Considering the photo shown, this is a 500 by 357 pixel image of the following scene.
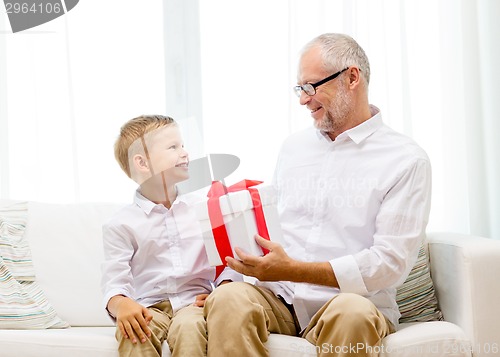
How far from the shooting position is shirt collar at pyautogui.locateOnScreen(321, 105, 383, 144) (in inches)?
76.0

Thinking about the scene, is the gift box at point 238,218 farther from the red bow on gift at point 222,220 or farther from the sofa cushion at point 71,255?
the sofa cushion at point 71,255

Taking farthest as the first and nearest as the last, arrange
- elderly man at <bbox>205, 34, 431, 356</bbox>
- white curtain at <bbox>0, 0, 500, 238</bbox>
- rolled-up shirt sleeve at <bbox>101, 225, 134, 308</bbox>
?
white curtain at <bbox>0, 0, 500, 238</bbox> < rolled-up shirt sleeve at <bbox>101, 225, 134, 308</bbox> < elderly man at <bbox>205, 34, 431, 356</bbox>

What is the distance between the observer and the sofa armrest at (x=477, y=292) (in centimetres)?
174

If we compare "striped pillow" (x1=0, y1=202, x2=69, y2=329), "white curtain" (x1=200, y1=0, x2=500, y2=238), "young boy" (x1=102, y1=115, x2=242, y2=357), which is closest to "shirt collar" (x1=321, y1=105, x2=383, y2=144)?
"young boy" (x1=102, y1=115, x2=242, y2=357)

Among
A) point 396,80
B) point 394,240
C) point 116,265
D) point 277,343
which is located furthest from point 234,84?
point 277,343

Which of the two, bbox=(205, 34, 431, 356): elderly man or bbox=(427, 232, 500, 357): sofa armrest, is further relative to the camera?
bbox=(427, 232, 500, 357): sofa armrest

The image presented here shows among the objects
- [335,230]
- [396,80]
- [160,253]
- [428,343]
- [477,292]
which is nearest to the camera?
[428,343]

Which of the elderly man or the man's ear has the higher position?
the man's ear

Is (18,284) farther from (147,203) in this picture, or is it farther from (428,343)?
(428,343)

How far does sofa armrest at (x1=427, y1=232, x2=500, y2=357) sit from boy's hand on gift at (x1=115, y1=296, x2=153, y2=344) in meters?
0.82

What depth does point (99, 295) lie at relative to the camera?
219 cm

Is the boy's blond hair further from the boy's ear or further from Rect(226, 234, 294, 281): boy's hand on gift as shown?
Rect(226, 234, 294, 281): boy's hand on gift

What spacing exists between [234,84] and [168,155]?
3.25ft

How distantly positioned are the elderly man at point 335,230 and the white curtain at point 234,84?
32.0 inches
